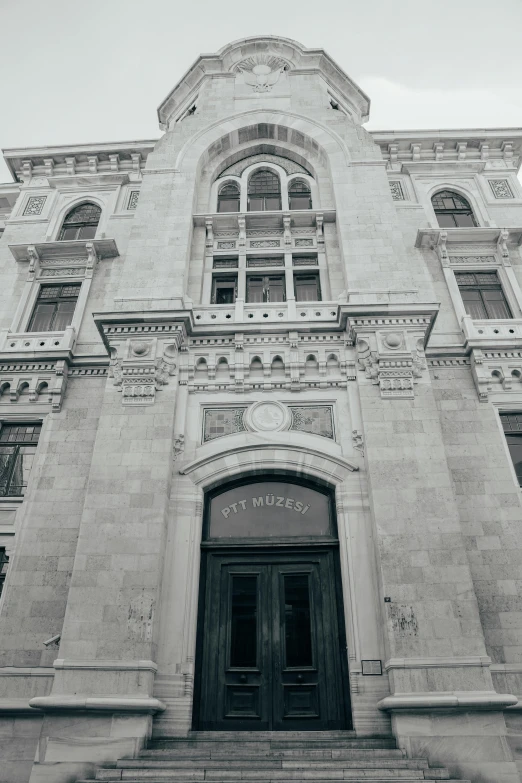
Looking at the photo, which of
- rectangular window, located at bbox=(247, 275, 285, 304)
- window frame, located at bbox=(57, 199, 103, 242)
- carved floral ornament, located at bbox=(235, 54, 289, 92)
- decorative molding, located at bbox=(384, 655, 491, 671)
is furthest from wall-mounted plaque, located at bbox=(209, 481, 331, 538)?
carved floral ornament, located at bbox=(235, 54, 289, 92)

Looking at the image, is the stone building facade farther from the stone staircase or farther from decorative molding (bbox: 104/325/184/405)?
the stone staircase

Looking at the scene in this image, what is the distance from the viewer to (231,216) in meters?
20.8

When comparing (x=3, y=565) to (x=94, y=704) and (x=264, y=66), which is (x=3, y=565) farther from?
(x=264, y=66)

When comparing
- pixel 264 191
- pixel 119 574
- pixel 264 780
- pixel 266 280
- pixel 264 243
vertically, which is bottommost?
pixel 264 780

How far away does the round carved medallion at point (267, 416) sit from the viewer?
15.2m

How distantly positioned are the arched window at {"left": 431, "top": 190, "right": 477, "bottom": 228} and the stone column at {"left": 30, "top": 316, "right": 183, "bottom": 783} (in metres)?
13.0

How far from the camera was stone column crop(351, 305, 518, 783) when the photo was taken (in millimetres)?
10633

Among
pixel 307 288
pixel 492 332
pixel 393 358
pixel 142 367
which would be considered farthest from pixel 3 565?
pixel 492 332

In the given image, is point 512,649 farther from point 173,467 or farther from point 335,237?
point 335,237

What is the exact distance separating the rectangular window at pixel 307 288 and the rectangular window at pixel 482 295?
541cm

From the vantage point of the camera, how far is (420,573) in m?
12.3

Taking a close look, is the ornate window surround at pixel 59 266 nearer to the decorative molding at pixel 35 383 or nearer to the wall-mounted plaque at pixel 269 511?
the decorative molding at pixel 35 383

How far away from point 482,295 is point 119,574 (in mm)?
15723

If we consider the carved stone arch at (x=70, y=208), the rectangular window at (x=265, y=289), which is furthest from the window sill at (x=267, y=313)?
the carved stone arch at (x=70, y=208)
